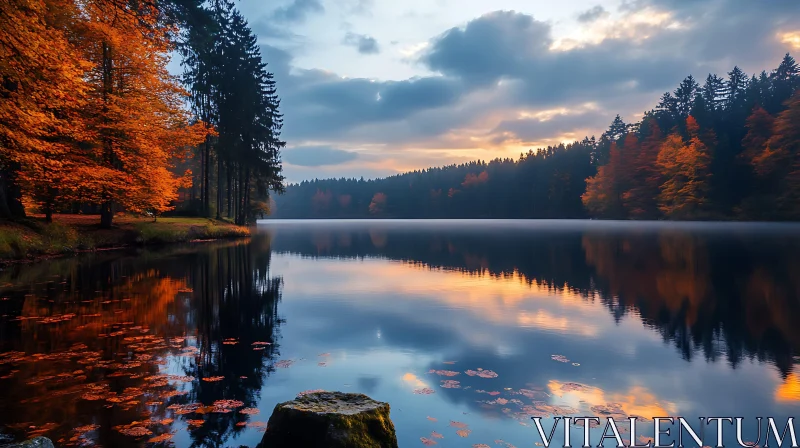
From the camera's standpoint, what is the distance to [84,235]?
2666 cm

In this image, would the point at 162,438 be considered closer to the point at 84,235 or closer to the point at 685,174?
the point at 84,235

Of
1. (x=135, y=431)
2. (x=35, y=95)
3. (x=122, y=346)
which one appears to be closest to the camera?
(x=135, y=431)

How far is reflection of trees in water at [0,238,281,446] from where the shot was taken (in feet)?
19.3

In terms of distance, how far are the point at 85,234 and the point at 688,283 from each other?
104 feet

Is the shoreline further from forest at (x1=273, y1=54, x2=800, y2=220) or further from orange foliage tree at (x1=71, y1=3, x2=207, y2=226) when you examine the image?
forest at (x1=273, y1=54, x2=800, y2=220)

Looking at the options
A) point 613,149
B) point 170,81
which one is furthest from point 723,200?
point 170,81

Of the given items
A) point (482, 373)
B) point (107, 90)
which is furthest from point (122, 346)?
point (107, 90)

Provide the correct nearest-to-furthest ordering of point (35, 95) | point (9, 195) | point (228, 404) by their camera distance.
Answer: point (228, 404), point (35, 95), point (9, 195)

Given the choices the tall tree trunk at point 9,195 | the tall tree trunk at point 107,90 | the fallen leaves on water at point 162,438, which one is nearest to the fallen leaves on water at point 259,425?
the fallen leaves on water at point 162,438

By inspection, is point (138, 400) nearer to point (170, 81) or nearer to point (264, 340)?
point (264, 340)

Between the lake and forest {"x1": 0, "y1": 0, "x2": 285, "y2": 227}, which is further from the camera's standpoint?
forest {"x1": 0, "y1": 0, "x2": 285, "y2": 227}

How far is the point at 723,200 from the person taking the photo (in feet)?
245

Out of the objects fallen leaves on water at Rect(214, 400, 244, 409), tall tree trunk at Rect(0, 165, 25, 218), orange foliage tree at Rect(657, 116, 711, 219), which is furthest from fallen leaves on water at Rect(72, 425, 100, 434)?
orange foliage tree at Rect(657, 116, 711, 219)

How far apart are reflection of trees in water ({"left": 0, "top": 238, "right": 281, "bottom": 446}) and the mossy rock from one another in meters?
1.11
